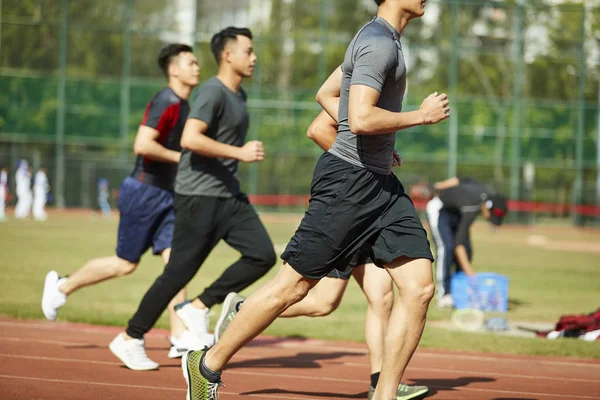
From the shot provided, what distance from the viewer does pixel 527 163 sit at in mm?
44844

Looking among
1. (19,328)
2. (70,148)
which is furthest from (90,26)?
(19,328)

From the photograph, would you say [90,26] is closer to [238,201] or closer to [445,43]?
[445,43]

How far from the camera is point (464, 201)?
1409 centimetres

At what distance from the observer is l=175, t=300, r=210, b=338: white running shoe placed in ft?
24.9

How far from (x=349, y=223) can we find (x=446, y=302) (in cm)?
899

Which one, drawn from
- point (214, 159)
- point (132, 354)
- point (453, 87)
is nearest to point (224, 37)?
point (214, 159)

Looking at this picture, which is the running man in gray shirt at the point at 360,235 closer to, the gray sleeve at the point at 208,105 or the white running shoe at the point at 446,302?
the gray sleeve at the point at 208,105

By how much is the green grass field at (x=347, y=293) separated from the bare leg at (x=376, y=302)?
3.66 meters

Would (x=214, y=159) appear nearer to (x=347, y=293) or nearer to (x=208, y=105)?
(x=208, y=105)

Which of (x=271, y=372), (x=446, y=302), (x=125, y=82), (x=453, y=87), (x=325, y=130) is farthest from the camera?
(x=453, y=87)

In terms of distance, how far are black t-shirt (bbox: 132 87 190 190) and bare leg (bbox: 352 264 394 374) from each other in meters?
2.41

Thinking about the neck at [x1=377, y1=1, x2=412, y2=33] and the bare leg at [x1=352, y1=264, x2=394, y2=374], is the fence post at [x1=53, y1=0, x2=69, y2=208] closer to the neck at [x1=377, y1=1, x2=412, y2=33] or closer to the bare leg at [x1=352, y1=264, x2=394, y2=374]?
the bare leg at [x1=352, y1=264, x2=394, y2=374]

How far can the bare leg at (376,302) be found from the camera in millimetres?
6270

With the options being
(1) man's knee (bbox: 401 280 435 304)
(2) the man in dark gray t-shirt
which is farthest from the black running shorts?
(2) the man in dark gray t-shirt
